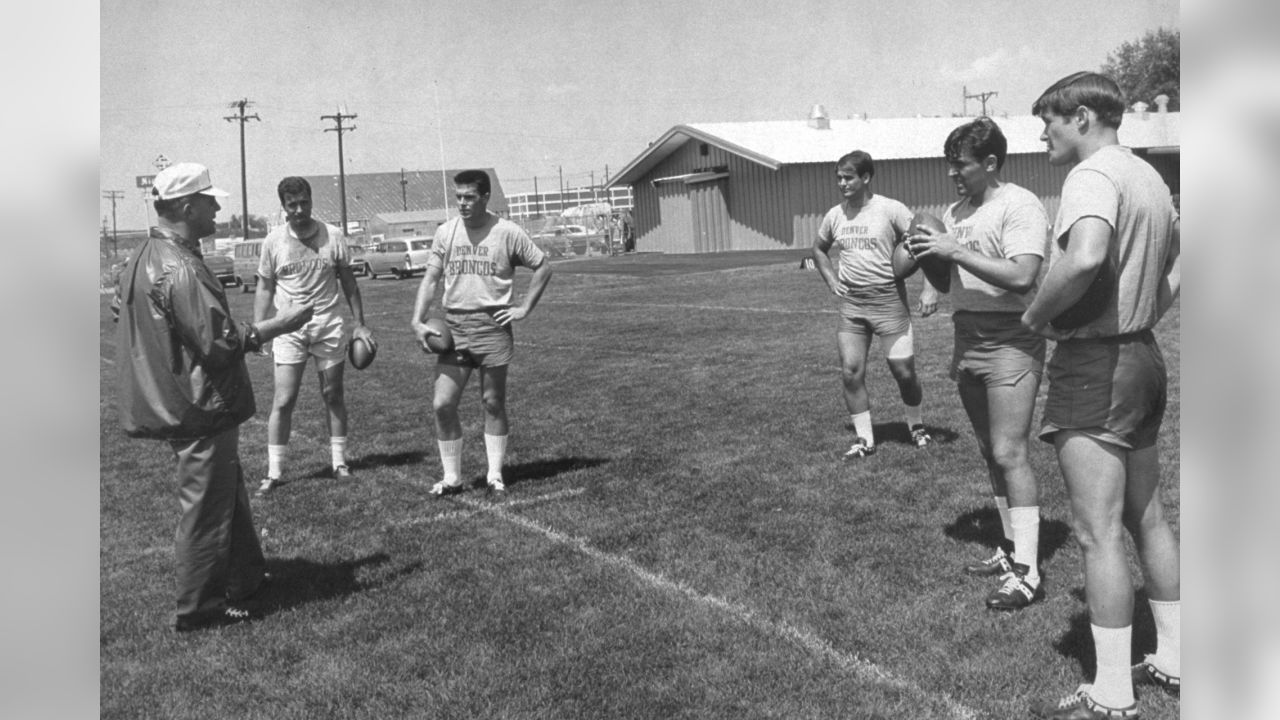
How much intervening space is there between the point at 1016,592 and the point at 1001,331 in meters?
1.11

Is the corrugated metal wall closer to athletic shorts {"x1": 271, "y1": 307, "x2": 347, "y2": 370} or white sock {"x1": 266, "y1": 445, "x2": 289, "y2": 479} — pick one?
athletic shorts {"x1": 271, "y1": 307, "x2": 347, "y2": 370}

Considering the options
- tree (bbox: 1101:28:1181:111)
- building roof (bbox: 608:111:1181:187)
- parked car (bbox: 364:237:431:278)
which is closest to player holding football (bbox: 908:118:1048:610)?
tree (bbox: 1101:28:1181:111)

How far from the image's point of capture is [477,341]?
673 cm

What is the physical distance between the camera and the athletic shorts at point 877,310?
24.2 feet

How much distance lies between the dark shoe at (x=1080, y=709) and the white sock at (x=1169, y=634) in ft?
0.61

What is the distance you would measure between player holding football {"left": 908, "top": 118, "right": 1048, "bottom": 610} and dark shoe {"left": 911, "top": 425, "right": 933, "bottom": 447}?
263cm

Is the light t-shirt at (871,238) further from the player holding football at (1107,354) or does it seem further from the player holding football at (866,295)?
the player holding football at (1107,354)

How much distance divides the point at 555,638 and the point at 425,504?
2.53 meters

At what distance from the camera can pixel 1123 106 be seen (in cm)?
329

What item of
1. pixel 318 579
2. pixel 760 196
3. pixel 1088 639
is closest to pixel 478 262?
pixel 318 579

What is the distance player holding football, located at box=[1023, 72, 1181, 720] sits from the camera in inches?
125

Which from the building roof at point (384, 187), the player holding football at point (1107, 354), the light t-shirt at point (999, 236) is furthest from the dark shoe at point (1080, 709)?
the building roof at point (384, 187)
